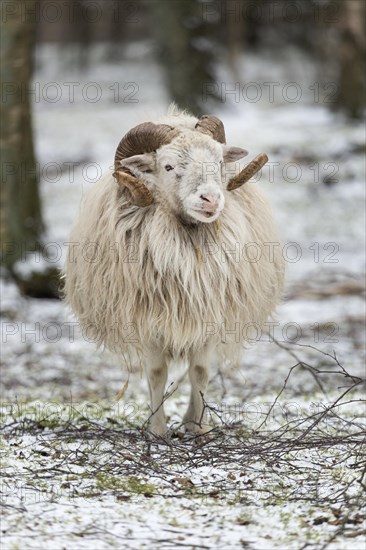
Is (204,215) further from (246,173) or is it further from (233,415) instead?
(233,415)

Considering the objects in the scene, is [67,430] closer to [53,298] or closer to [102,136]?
[53,298]

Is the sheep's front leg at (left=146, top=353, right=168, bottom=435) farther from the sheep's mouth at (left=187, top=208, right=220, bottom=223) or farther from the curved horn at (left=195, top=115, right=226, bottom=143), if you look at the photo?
the curved horn at (left=195, top=115, right=226, bottom=143)

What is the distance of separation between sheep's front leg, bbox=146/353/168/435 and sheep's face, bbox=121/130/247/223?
1.01m

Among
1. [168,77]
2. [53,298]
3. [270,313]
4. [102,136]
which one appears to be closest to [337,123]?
[168,77]

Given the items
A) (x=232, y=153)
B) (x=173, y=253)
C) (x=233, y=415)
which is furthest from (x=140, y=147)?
(x=233, y=415)

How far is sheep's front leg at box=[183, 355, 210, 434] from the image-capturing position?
619 centimetres

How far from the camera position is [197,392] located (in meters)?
6.30

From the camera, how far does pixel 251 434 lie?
5.99 meters

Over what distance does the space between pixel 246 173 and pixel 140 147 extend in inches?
28.0

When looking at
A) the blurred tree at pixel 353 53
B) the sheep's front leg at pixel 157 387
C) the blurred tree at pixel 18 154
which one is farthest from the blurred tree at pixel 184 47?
the sheep's front leg at pixel 157 387

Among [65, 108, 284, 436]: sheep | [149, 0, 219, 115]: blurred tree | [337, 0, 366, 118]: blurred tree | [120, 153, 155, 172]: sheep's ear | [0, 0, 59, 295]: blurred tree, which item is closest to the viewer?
[65, 108, 284, 436]: sheep

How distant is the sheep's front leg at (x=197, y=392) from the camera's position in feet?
20.3

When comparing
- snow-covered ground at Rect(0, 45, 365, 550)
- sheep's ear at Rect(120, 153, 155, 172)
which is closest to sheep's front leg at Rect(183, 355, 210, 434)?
snow-covered ground at Rect(0, 45, 365, 550)

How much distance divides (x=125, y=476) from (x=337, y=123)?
14404mm
